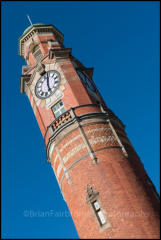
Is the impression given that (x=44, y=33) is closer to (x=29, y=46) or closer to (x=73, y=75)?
(x=29, y=46)

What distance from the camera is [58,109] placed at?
19359mm

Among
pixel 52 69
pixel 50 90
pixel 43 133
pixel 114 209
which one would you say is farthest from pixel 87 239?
pixel 52 69

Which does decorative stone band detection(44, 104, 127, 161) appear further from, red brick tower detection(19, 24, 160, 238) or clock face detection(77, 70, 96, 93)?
clock face detection(77, 70, 96, 93)

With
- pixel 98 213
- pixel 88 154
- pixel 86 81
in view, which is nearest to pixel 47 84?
pixel 86 81

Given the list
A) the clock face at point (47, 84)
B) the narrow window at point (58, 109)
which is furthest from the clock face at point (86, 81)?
the narrow window at point (58, 109)

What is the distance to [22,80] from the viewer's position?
22125 mm

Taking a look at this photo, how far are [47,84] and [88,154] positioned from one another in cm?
685

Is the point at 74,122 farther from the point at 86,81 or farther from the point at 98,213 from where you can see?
the point at 98,213

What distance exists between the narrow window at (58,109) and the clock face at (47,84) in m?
1.11

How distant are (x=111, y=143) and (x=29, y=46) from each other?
41.8 feet

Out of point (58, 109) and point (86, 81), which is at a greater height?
point (86, 81)

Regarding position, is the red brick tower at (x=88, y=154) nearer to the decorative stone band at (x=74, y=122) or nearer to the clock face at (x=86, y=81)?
the decorative stone band at (x=74, y=122)

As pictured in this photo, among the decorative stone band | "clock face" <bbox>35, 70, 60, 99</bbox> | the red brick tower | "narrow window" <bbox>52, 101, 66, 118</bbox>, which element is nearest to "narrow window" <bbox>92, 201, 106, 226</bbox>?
the red brick tower

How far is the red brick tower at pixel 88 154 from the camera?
1398 cm
